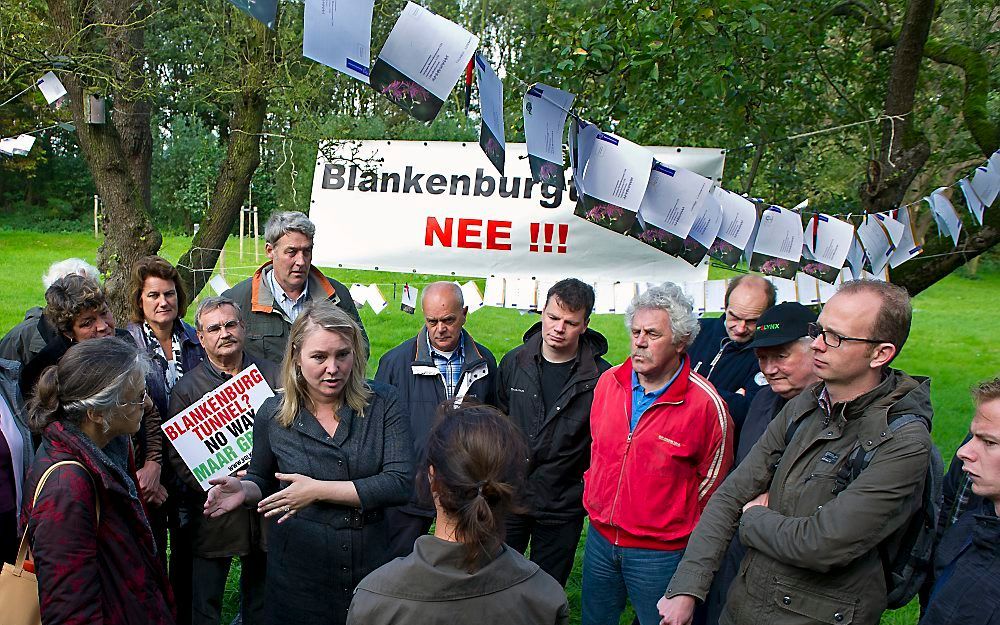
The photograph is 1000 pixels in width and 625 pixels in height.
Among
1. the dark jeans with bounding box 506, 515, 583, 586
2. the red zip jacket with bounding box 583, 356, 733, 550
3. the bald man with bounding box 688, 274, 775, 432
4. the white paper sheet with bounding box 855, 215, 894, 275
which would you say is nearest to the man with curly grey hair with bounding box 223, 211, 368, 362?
the dark jeans with bounding box 506, 515, 583, 586

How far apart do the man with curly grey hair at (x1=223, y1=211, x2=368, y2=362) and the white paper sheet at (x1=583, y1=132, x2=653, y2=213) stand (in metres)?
1.58

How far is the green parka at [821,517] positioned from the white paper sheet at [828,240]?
241cm

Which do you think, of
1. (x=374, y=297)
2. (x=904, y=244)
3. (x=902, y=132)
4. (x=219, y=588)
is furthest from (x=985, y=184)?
(x=219, y=588)

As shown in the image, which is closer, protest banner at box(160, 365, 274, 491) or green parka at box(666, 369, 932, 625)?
green parka at box(666, 369, 932, 625)

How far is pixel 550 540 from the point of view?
3.93 m

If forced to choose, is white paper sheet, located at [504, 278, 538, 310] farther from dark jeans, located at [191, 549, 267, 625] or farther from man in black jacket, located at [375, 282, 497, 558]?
dark jeans, located at [191, 549, 267, 625]

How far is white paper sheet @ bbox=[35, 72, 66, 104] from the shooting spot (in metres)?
5.29

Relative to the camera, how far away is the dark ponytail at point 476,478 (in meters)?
1.97

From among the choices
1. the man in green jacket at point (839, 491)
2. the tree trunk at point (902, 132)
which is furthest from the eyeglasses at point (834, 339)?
the tree trunk at point (902, 132)

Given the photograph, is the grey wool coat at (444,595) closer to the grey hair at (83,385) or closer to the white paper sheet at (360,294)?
the grey hair at (83,385)

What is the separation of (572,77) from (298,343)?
3.20 meters

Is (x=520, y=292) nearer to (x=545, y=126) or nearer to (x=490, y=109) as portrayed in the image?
(x=545, y=126)

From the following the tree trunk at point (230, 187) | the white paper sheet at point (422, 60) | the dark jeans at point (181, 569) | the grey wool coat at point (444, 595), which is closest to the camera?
the grey wool coat at point (444, 595)

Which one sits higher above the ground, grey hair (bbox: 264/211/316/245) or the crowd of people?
grey hair (bbox: 264/211/316/245)
